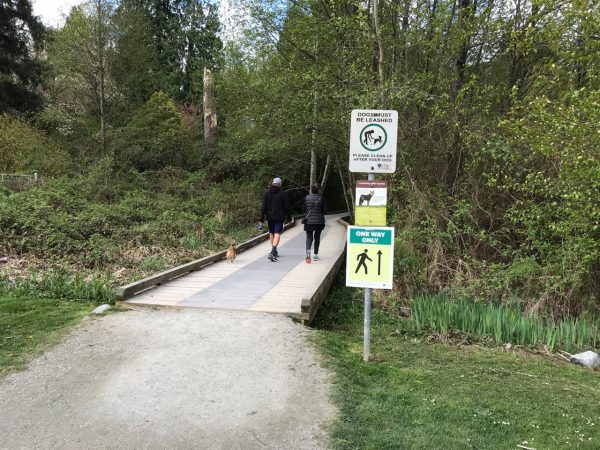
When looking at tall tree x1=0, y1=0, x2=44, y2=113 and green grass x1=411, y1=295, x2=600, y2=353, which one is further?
tall tree x1=0, y1=0, x2=44, y2=113

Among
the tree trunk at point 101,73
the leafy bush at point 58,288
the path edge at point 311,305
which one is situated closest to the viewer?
the path edge at point 311,305

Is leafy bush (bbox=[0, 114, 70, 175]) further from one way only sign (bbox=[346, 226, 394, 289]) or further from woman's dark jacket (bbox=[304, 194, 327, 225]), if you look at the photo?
one way only sign (bbox=[346, 226, 394, 289])

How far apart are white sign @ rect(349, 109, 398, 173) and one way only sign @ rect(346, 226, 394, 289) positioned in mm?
685

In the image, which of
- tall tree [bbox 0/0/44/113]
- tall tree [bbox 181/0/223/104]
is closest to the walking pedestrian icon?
tall tree [bbox 0/0/44/113]

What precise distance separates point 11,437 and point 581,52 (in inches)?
352

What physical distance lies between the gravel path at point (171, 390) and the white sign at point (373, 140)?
7.22 feet

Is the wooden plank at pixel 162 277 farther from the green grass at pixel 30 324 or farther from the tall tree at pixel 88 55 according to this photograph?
the tall tree at pixel 88 55

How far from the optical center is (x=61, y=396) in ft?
14.2

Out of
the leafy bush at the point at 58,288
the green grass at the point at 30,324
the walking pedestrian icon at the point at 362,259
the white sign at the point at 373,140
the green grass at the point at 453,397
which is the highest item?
the white sign at the point at 373,140

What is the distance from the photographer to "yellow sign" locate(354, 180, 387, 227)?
537cm

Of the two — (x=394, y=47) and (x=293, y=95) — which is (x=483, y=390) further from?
(x=293, y=95)

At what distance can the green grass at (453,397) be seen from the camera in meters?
3.73

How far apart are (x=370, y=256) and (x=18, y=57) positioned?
1127 inches

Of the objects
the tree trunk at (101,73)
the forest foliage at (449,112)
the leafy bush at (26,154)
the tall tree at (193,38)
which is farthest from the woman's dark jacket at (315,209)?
the tall tree at (193,38)
